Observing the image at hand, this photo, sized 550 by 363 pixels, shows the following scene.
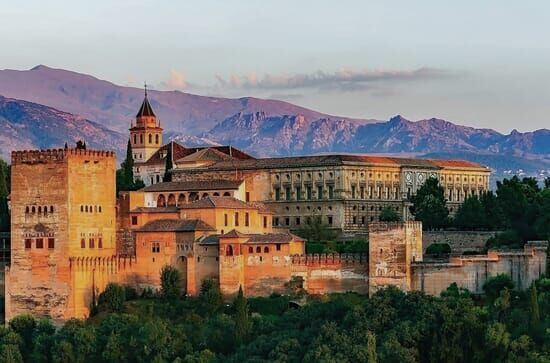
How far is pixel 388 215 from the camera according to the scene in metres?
86.5

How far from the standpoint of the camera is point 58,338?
66188 millimetres

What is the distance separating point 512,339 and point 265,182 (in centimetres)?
3401

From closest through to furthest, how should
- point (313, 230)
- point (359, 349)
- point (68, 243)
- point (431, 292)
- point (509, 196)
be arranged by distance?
1. point (359, 349)
2. point (431, 292)
3. point (68, 243)
4. point (509, 196)
5. point (313, 230)

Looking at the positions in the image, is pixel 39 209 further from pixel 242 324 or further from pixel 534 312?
pixel 534 312

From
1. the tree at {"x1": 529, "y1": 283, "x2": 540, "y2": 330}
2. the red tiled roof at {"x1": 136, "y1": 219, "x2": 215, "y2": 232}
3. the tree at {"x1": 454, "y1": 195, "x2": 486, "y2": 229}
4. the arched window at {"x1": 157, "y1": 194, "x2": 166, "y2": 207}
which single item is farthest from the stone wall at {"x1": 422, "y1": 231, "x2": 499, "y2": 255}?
the tree at {"x1": 529, "y1": 283, "x2": 540, "y2": 330}

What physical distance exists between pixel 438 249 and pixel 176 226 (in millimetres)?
13180

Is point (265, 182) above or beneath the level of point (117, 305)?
above

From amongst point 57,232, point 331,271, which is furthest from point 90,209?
point 331,271

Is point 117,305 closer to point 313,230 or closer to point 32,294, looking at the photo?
point 32,294

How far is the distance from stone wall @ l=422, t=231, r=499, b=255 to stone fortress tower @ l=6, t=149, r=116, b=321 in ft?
55.3

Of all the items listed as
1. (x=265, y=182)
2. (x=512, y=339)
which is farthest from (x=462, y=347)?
(x=265, y=182)

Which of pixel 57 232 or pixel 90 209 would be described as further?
pixel 90 209

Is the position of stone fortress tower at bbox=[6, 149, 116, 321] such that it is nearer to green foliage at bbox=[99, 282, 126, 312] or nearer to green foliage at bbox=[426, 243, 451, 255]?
green foliage at bbox=[99, 282, 126, 312]

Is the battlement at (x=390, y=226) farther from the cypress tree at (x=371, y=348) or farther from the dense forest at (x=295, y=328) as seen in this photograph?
the cypress tree at (x=371, y=348)
